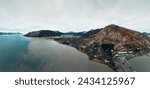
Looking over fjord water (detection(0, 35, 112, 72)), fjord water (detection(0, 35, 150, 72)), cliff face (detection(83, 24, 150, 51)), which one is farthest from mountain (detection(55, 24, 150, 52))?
fjord water (detection(0, 35, 112, 72))

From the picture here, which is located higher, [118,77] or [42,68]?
[118,77]

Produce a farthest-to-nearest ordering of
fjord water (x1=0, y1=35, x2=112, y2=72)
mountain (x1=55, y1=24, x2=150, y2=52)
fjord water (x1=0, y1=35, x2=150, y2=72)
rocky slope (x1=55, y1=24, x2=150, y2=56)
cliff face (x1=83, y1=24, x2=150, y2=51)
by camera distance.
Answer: cliff face (x1=83, y1=24, x2=150, y2=51)
mountain (x1=55, y1=24, x2=150, y2=52)
rocky slope (x1=55, y1=24, x2=150, y2=56)
fjord water (x1=0, y1=35, x2=112, y2=72)
fjord water (x1=0, y1=35, x2=150, y2=72)

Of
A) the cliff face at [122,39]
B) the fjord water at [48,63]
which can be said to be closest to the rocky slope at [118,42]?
the cliff face at [122,39]

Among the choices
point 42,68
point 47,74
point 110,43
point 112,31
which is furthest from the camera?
point 112,31

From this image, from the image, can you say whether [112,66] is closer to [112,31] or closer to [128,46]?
[128,46]

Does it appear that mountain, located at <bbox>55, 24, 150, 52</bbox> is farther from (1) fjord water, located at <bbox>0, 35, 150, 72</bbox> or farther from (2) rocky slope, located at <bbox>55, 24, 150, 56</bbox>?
(1) fjord water, located at <bbox>0, 35, 150, 72</bbox>

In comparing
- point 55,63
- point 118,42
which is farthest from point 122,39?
point 55,63

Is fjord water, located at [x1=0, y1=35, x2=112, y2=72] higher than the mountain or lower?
lower

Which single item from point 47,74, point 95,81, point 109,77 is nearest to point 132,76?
point 109,77

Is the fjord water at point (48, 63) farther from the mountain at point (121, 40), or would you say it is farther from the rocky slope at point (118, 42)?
the mountain at point (121, 40)

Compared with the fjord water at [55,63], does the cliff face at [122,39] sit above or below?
above

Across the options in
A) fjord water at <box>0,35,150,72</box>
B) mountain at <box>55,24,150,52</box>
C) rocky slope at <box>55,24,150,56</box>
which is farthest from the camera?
mountain at <box>55,24,150,52</box>
